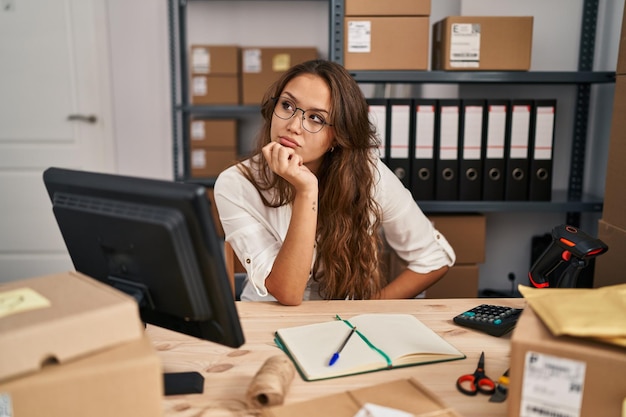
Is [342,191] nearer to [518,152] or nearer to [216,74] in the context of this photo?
[518,152]

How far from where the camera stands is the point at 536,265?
42.9 inches

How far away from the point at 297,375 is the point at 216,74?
2004mm

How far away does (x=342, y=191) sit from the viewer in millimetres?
1416

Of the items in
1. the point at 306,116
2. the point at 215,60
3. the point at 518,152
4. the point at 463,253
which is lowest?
the point at 463,253

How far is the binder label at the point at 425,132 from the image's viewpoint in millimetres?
1950

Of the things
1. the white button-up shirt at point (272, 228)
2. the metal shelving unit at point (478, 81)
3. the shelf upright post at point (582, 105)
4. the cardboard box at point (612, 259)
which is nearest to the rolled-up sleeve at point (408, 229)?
the white button-up shirt at point (272, 228)

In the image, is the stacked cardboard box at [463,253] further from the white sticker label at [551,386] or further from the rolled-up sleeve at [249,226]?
the white sticker label at [551,386]

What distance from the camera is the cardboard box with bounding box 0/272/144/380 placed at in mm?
577

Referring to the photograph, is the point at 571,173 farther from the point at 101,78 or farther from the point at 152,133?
the point at 101,78

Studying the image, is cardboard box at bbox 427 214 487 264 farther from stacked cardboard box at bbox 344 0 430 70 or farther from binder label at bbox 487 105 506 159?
stacked cardboard box at bbox 344 0 430 70

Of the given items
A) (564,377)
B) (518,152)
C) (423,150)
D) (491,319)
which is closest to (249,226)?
(491,319)

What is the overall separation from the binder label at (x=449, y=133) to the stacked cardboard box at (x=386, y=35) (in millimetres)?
183

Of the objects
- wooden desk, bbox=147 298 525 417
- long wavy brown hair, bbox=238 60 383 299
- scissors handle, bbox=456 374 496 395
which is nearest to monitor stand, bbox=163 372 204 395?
wooden desk, bbox=147 298 525 417

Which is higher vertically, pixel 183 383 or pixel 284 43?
pixel 284 43
